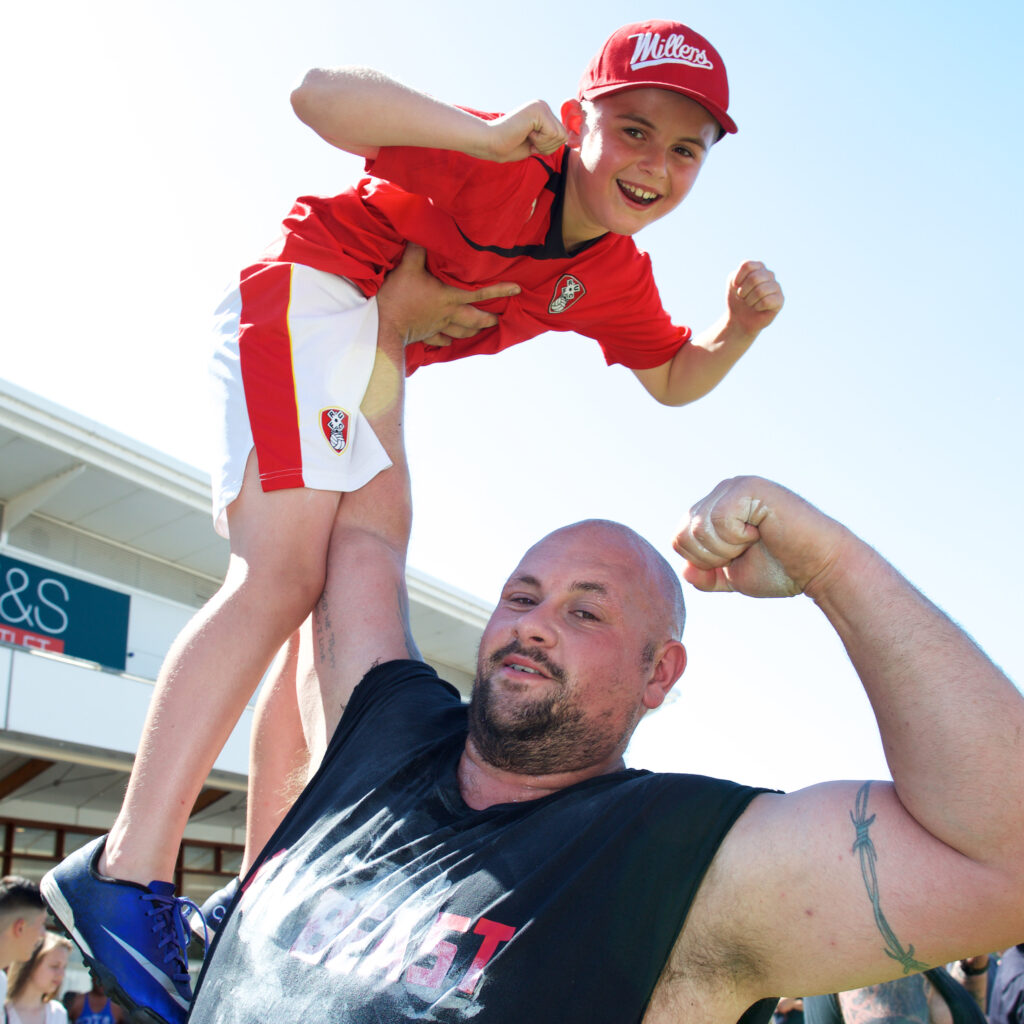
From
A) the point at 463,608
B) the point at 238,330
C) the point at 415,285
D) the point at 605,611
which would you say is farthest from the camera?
the point at 463,608

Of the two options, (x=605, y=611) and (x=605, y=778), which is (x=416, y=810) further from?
(x=605, y=611)

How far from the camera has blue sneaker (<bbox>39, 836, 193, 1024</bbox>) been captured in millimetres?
1989

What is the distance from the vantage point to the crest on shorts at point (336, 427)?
8.41 feet

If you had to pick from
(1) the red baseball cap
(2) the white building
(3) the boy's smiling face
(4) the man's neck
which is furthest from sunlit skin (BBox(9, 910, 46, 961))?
(2) the white building

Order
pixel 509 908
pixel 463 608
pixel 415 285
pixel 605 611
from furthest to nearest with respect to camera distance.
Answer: pixel 463 608 < pixel 415 285 < pixel 605 611 < pixel 509 908

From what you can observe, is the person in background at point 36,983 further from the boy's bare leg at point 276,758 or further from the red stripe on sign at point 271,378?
the red stripe on sign at point 271,378

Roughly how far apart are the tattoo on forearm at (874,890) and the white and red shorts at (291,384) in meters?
1.42

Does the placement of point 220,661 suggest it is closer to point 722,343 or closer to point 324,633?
point 324,633

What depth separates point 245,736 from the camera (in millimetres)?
12445

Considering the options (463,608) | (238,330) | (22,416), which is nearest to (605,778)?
(238,330)

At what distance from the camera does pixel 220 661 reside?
2.25 m

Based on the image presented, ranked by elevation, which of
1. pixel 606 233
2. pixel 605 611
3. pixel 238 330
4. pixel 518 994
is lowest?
pixel 518 994

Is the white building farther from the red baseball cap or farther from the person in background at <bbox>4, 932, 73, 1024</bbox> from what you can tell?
the red baseball cap

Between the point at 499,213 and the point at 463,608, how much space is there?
1462 centimetres
